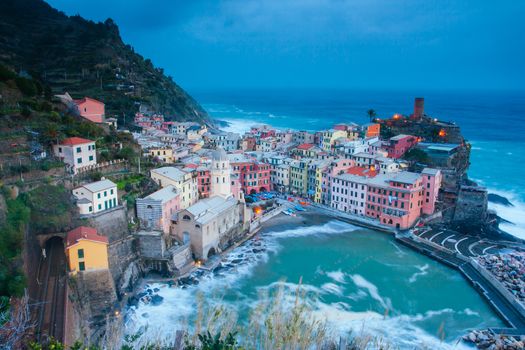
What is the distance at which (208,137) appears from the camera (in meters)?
63.7

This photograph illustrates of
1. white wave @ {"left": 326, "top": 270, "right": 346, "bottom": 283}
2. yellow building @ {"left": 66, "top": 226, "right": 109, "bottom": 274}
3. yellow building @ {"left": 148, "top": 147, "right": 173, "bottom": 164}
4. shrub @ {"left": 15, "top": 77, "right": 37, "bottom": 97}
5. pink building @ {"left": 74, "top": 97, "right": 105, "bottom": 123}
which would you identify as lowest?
white wave @ {"left": 326, "top": 270, "right": 346, "bottom": 283}

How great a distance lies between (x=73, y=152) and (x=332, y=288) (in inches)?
852

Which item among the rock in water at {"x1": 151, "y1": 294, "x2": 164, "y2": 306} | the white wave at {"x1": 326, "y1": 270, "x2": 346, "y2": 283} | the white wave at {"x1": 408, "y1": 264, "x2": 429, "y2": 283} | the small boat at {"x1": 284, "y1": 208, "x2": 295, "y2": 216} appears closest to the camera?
the rock in water at {"x1": 151, "y1": 294, "x2": 164, "y2": 306}

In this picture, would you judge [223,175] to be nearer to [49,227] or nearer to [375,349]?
[49,227]

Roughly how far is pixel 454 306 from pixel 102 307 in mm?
22616

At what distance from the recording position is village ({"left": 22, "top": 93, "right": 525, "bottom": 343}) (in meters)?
27.9

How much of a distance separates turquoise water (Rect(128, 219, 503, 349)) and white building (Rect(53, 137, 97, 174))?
11.8 metres

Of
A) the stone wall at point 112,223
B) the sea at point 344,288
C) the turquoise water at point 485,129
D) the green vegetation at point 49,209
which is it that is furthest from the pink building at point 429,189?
the green vegetation at point 49,209

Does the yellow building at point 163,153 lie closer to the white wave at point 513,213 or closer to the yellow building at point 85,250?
the yellow building at point 85,250

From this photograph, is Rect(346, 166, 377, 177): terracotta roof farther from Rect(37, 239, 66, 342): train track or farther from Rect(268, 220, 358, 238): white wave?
Rect(37, 239, 66, 342): train track

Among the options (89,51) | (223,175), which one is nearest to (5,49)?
(89,51)

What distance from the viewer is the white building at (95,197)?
1119 inches

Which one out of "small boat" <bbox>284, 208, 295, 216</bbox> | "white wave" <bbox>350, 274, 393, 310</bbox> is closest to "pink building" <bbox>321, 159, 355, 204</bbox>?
"small boat" <bbox>284, 208, 295, 216</bbox>

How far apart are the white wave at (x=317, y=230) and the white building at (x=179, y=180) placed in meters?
8.36
